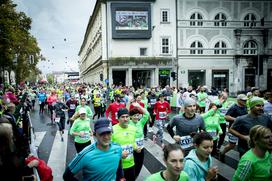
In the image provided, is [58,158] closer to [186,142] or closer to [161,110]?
[161,110]

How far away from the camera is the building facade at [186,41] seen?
34500 millimetres

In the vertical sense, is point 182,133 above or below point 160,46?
below

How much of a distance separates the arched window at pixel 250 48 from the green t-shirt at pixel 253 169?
3644 centimetres

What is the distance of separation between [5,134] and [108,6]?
33570 millimetres

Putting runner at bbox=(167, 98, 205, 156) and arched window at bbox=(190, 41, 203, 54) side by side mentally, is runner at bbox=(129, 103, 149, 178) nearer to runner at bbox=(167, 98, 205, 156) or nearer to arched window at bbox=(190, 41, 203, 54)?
runner at bbox=(167, 98, 205, 156)

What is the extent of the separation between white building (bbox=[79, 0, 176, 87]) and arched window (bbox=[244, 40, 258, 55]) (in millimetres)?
10427

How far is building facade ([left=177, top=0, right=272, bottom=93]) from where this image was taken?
3550 centimetres

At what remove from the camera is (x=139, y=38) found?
1367 inches

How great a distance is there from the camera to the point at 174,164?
2727 millimetres

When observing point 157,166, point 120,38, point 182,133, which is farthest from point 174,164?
point 120,38

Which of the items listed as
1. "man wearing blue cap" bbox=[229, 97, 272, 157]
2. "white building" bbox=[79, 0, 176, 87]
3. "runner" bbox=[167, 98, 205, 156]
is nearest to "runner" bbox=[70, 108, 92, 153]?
"runner" bbox=[167, 98, 205, 156]

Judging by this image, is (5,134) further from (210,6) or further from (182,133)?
(210,6)

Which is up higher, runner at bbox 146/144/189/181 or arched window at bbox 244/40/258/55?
arched window at bbox 244/40/258/55

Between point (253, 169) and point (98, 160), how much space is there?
1.95 m
